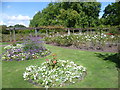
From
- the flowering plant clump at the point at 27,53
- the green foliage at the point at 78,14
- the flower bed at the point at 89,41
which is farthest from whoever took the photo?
the green foliage at the point at 78,14

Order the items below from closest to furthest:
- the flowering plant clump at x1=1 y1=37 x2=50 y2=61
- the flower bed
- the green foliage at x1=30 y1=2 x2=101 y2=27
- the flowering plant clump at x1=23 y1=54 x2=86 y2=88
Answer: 1. the flowering plant clump at x1=23 y1=54 x2=86 y2=88
2. the flowering plant clump at x1=1 y1=37 x2=50 y2=61
3. the flower bed
4. the green foliage at x1=30 y1=2 x2=101 y2=27

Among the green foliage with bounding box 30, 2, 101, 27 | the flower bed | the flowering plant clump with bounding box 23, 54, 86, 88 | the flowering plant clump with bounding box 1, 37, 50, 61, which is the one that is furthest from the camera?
the green foliage with bounding box 30, 2, 101, 27

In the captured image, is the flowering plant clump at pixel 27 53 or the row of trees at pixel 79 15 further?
the row of trees at pixel 79 15

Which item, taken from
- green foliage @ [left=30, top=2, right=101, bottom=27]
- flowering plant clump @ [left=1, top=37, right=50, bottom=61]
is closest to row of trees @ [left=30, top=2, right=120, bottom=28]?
green foliage @ [left=30, top=2, right=101, bottom=27]

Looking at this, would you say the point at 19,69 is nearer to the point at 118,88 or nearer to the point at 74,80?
the point at 74,80

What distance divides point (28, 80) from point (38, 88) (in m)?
0.64

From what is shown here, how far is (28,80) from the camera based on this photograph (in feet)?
12.8

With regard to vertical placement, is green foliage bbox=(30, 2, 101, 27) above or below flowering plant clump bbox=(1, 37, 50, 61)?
above

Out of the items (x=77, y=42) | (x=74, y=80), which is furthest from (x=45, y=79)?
(x=77, y=42)

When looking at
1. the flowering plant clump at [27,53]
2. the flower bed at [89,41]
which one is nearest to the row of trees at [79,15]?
the flower bed at [89,41]

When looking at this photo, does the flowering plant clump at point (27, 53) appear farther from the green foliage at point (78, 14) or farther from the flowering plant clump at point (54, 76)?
the green foliage at point (78, 14)

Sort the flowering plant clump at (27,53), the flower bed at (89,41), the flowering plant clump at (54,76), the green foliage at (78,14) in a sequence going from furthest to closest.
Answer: the green foliage at (78,14) → the flower bed at (89,41) → the flowering plant clump at (27,53) → the flowering plant clump at (54,76)

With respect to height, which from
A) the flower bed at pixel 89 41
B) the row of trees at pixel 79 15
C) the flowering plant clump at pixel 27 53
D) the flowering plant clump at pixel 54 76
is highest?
the row of trees at pixel 79 15

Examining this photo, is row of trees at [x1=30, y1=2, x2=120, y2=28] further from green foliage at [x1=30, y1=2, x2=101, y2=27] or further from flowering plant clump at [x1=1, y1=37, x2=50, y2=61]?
flowering plant clump at [x1=1, y1=37, x2=50, y2=61]
